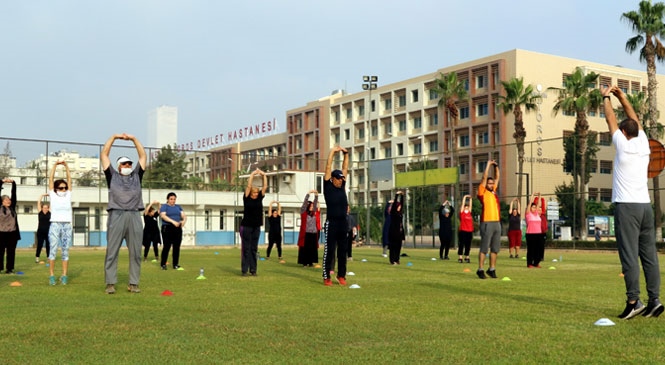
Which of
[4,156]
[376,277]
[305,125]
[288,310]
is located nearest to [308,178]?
[4,156]

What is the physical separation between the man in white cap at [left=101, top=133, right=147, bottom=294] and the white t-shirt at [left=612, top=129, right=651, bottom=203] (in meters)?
6.88

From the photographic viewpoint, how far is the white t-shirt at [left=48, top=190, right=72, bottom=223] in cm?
1448

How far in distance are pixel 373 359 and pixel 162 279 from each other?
10.5 metres

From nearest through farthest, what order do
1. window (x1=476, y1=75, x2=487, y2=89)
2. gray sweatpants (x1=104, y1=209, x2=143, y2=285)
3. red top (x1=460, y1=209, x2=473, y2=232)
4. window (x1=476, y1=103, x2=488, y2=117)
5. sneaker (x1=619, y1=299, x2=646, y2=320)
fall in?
sneaker (x1=619, y1=299, x2=646, y2=320) < gray sweatpants (x1=104, y1=209, x2=143, y2=285) < red top (x1=460, y1=209, x2=473, y2=232) < window (x1=476, y1=75, x2=487, y2=89) < window (x1=476, y1=103, x2=488, y2=117)

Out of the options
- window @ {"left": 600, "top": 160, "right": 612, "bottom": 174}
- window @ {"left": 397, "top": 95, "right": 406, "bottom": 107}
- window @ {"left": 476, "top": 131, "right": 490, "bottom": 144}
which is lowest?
window @ {"left": 600, "top": 160, "right": 612, "bottom": 174}

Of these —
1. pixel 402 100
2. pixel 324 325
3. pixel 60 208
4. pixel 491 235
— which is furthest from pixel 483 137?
pixel 324 325

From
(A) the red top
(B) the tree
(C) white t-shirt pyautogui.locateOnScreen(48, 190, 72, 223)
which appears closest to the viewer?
(C) white t-shirt pyautogui.locateOnScreen(48, 190, 72, 223)

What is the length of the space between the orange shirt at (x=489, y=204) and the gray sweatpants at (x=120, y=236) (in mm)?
7161

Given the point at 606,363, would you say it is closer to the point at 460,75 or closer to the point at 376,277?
the point at 376,277

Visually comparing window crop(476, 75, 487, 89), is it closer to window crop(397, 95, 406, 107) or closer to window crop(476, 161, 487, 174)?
window crop(476, 161, 487, 174)

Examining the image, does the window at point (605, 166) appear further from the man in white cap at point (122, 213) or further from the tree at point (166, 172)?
the man in white cap at point (122, 213)

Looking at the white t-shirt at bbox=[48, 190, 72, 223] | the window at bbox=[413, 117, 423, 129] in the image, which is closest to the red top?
the white t-shirt at bbox=[48, 190, 72, 223]

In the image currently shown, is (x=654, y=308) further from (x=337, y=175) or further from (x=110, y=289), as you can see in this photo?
(x=110, y=289)

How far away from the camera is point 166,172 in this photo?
5850 centimetres
